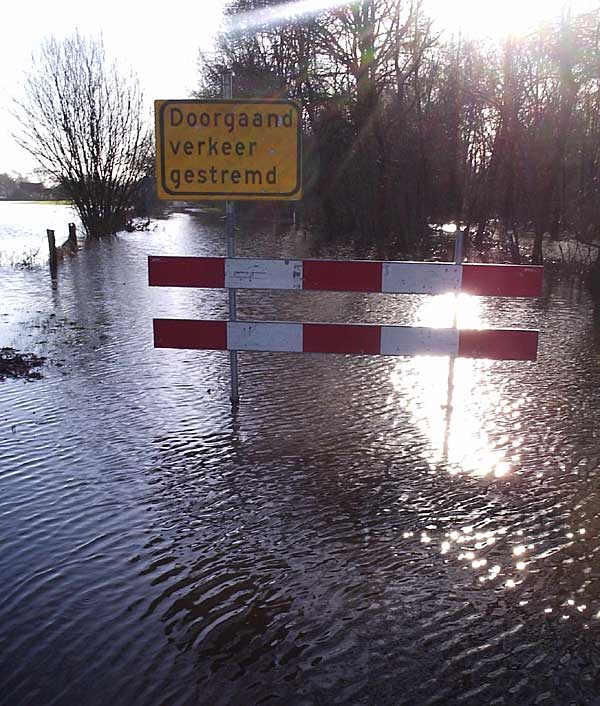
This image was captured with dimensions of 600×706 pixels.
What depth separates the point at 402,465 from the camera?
5.05m

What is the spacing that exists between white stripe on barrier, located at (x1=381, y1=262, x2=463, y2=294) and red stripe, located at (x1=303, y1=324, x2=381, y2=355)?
0.37 metres

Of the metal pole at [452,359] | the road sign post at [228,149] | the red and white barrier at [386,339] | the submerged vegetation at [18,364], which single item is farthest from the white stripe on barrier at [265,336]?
the submerged vegetation at [18,364]

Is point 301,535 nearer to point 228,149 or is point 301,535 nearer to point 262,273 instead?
point 262,273

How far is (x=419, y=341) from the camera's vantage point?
5926 millimetres

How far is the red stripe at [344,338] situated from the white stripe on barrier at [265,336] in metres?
0.12

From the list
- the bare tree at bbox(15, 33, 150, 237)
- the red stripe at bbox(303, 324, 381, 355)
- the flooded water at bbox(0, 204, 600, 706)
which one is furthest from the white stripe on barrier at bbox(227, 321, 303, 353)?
the bare tree at bbox(15, 33, 150, 237)

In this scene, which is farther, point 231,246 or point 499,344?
point 231,246

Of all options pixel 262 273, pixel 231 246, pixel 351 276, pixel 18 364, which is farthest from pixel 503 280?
pixel 18 364

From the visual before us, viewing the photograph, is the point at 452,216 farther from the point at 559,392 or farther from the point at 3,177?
the point at 3,177

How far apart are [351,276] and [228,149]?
4.85ft

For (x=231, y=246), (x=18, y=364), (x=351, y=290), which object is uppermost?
(x=231, y=246)

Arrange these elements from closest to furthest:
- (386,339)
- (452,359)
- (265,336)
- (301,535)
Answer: (301,535) < (386,339) < (265,336) < (452,359)

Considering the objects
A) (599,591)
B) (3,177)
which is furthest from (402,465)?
(3,177)

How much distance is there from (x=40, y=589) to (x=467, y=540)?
2.16 m
